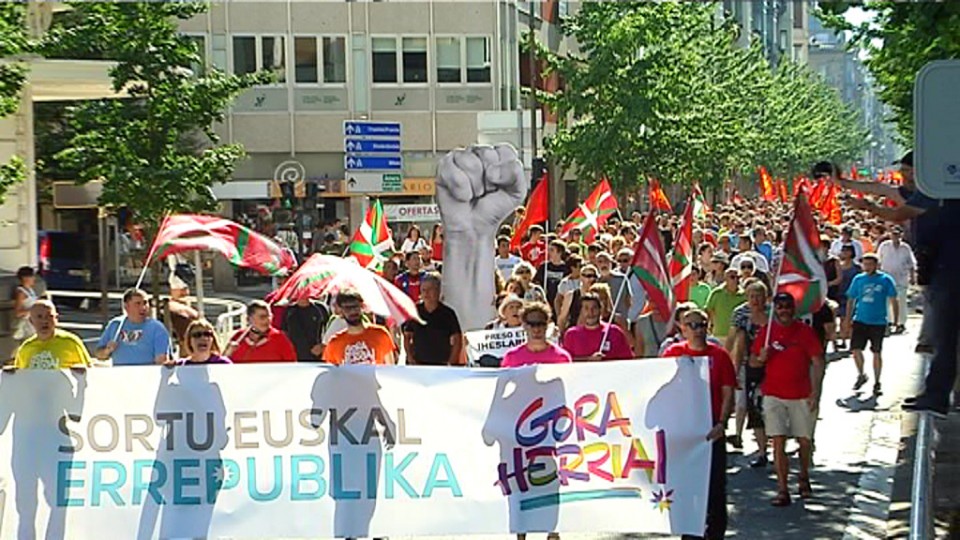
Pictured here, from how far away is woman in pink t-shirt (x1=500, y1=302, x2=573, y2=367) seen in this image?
11328 mm

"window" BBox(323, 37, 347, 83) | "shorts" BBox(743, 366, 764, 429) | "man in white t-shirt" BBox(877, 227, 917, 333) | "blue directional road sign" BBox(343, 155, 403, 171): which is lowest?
"shorts" BBox(743, 366, 764, 429)

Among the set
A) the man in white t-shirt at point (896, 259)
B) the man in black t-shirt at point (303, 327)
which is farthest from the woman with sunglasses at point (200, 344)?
the man in white t-shirt at point (896, 259)

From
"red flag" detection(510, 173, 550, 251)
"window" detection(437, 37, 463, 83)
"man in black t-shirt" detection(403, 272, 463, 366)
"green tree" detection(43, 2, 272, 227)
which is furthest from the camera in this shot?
"window" detection(437, 37, 463, 83)

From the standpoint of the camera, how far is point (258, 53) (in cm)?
5566

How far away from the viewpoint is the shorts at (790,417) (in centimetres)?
1338

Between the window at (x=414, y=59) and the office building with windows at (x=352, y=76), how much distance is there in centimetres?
3

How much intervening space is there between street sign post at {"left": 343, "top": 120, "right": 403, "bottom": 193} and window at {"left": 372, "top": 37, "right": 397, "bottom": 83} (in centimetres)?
3345

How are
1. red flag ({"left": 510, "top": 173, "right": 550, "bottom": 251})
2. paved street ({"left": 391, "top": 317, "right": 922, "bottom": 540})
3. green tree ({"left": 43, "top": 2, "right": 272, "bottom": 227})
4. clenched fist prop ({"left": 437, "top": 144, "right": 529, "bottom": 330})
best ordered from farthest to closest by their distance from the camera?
green tree ({"left": 43, "top": 2, "right": 272, "bottom": 227}) → red flag ({"left": 510, "top": 173, "right": 550, "bottom": 251}) → clenched fist prop ({"left": 437, "top": 144, "right": 529, "bottom": 330}) → paved street ({"left": 391, "top": 317, "right": 922, "bottom": 540})

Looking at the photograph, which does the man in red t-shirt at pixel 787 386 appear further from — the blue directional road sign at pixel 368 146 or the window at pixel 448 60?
the window at pixel 448 60

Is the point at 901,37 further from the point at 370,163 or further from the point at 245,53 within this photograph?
the point at 245,53

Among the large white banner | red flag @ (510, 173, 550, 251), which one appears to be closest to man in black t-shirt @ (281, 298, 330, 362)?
the large white banner

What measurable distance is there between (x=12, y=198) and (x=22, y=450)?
19950mm

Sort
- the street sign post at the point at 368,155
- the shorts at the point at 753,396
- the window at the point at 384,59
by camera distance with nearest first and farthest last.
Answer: the shorts at the point at 753,396
the street sign post at the point at 368,155
the window at the point at 384,59

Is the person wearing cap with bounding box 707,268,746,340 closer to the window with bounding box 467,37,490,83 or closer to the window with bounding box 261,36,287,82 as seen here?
the window with bounding box 261,36,287,82
